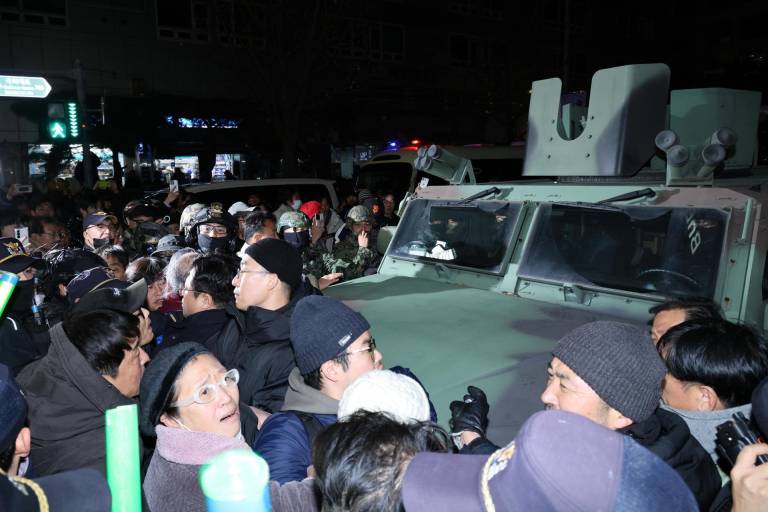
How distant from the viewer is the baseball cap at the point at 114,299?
9.61ft

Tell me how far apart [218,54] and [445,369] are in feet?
67.8

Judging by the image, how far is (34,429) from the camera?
6.82ft

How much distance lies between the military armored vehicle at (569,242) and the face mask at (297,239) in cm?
144

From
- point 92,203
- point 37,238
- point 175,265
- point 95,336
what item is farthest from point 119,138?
point 95,336

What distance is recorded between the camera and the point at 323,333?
7.19ft

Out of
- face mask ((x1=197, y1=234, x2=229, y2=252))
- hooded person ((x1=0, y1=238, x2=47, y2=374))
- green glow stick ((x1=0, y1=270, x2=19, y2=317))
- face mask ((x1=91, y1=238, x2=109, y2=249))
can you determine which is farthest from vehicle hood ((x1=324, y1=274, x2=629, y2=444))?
face mask ((x1=91, y1=238, x2=109, y2=249))

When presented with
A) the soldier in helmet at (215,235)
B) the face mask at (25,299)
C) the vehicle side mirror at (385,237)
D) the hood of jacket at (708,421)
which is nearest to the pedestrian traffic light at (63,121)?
the soldier in helmet at (215,235)

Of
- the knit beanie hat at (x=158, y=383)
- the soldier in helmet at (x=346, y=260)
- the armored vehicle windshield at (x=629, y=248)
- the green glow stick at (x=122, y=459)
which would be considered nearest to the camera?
the green glow stick at (x=122, y=459)

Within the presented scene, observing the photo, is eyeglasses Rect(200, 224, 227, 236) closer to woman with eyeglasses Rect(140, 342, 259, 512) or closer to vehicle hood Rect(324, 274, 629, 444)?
vehicle hood Rect(324, 274, 629, 444)

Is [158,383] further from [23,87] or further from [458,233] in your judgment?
[23,87]

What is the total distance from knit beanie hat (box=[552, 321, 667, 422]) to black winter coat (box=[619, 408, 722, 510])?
6 centimetres

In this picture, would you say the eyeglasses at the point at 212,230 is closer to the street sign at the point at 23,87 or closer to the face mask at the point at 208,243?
the face mask at the point at 208,243

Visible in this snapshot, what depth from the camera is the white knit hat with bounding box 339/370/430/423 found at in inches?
63.7

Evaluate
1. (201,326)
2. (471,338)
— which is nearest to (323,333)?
(471,338)
